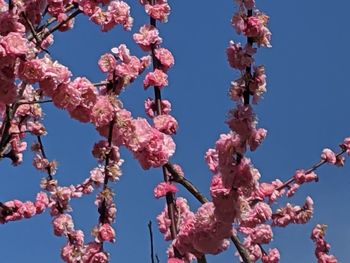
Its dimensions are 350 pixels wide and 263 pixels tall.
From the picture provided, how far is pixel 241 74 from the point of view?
2832 millimetres

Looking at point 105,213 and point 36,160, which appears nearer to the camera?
point 105,213

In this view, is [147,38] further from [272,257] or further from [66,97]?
[272,257]

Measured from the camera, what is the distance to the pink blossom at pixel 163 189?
4.35 m

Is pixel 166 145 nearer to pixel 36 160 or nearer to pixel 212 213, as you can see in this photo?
pixel 212 213

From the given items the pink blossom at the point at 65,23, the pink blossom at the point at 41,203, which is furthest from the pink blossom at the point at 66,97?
the pink blossom at the point at 41,203

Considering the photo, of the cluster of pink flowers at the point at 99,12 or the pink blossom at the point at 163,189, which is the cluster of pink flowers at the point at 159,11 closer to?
the cluster of pink flowers at the point at 99,12

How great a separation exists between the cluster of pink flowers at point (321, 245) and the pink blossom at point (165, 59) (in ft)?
12.4

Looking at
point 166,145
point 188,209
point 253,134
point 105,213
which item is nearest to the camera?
point 253,134

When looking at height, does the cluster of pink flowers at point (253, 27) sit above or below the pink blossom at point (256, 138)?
above

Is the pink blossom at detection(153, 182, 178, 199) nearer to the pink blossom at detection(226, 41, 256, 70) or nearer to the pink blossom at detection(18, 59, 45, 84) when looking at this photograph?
the pink blossom at detection(18, 59, 45, 84)

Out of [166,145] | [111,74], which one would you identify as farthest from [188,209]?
[111,74]

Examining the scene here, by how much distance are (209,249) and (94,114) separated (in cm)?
90

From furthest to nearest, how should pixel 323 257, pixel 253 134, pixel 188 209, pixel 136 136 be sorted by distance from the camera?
1. pixel 323 257
2. pixel 188 209
3. pixel 136 136
4. pixel 253 134

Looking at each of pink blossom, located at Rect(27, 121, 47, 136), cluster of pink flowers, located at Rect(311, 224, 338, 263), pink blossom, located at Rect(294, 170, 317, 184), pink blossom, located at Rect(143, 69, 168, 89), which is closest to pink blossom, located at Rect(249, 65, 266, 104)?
pink blossom, located at Rect(143, 69, 168, 89)
